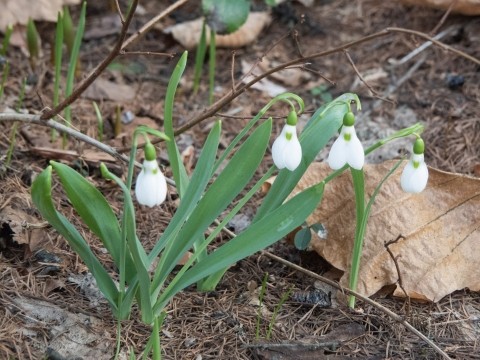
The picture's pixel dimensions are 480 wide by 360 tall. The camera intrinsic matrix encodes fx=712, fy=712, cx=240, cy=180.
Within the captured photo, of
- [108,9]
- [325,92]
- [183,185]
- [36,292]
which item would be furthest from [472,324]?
[108,9]

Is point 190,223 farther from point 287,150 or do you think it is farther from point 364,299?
point 364,299

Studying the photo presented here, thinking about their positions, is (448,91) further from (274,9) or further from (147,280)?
(147,280)

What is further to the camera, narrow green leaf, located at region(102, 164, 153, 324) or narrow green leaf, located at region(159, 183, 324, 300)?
narrow green leaf, located at region(159, 183, 324, 300)

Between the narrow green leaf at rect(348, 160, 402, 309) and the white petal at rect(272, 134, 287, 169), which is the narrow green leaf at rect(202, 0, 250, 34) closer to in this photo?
the narrow green leaf at rect(348, 160, 402, 309)

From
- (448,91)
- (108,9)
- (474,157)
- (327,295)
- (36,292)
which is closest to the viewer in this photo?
(36,292)

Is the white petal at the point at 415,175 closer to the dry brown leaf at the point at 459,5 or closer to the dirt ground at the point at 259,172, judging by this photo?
the dirt ground at the point at 259,172

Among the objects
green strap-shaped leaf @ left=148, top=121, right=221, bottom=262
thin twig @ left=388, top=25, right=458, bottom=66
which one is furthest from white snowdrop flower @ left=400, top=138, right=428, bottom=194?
thin twig @ left=388, top=25, right=458, bottom=66
